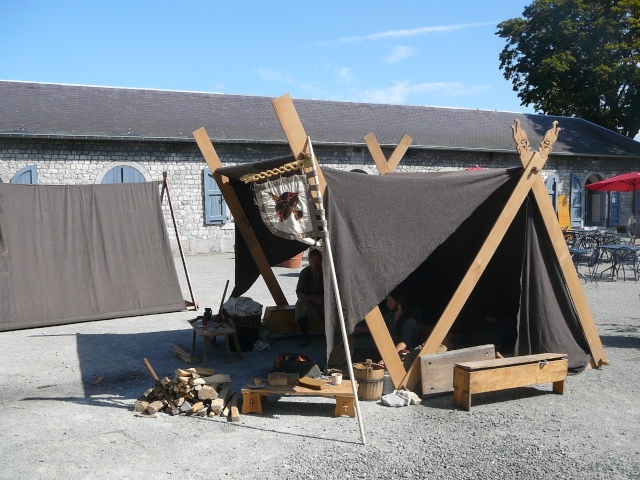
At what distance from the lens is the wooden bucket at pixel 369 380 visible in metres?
5.38

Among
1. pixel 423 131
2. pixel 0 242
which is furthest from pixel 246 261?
pixel 423 131

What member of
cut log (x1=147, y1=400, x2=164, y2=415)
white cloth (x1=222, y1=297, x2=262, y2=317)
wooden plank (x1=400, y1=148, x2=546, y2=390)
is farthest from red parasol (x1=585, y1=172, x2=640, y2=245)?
cut log (x1=147, y1=400, x2=164, y2=415)

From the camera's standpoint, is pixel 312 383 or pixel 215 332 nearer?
pixel 312 383

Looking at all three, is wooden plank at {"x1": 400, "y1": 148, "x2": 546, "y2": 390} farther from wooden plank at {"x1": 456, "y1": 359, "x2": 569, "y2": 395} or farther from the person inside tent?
wooden plank at {"x1": 456, "y1": 359, "x2": 569, "y2": 395}

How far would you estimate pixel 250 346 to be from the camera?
7172 mm

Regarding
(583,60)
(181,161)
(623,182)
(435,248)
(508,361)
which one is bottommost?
(508,361)

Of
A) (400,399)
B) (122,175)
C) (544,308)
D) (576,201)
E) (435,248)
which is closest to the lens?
(400,399)

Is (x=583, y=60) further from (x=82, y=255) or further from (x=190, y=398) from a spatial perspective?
(x=190, y=398)

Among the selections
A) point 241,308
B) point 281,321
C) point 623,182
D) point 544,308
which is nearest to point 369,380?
point 544,308

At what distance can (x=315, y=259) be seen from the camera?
282 inches

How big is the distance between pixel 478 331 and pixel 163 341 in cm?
352

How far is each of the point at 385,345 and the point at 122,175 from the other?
1301cm

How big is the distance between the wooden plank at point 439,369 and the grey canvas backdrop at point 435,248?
2.16 feet

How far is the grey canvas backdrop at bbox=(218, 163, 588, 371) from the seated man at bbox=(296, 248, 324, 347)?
37cm
